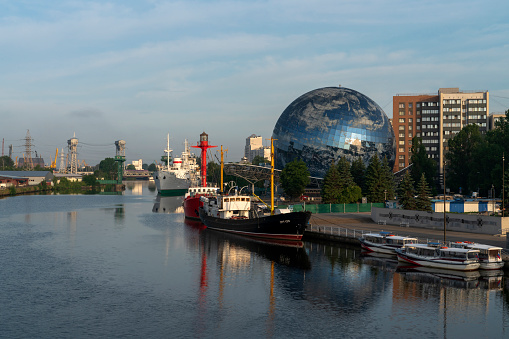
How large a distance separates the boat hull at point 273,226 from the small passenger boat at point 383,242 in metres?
9.55

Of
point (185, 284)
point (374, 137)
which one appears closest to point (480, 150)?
point (374, 137)

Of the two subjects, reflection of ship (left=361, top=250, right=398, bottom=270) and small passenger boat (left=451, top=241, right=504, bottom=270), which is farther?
reflection of ship (left=361, top=250, right=398, bottom=270)

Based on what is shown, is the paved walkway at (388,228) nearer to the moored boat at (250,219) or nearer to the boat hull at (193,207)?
the moored boat at (250,219)

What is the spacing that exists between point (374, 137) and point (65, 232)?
291ft

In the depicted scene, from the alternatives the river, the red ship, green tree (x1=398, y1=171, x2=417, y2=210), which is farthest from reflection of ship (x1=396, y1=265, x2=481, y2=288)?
the red ship

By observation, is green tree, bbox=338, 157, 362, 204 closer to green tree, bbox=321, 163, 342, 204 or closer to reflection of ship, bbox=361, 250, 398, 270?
green tree, bbox=321, 163, 342, 204

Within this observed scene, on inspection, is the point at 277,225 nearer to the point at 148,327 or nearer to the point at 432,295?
the point at 432,295

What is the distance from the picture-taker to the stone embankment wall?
203 ft

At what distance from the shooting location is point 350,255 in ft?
196

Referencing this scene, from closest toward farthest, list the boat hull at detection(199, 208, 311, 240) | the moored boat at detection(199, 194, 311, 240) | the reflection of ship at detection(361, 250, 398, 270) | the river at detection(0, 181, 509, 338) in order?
the river at detection(0, 181, 509, 338), the reflection of ship at detection(361, 250, 398, 270), the boat hull at detection(199, 208, 311, 240), the moored boat at detection(199, 194, 311, 240)

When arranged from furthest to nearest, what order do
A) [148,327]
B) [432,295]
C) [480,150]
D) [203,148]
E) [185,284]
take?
[203,148] < [480,150] < [185,284] < [432,295] < [148,327]

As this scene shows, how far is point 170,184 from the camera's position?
194 m

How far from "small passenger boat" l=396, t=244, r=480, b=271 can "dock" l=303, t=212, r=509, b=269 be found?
12.6ft

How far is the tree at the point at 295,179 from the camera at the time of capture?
388 feet
